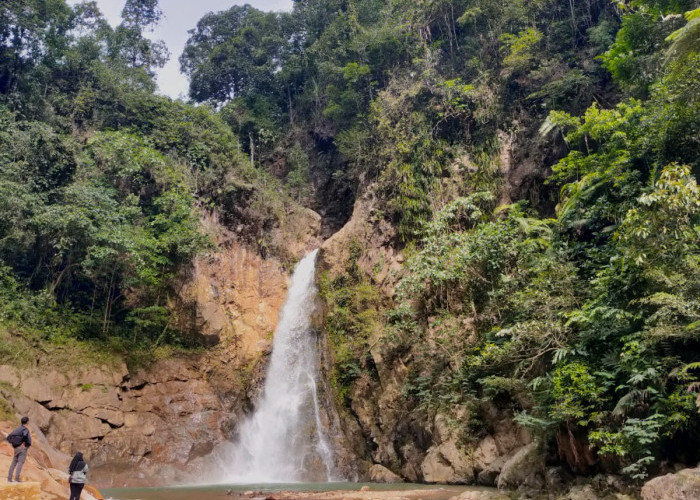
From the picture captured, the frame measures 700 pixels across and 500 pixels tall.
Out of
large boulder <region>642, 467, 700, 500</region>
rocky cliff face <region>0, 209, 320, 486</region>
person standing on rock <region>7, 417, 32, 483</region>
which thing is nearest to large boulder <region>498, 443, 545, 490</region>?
large boulder <region>642, 467, 700, 500</region>

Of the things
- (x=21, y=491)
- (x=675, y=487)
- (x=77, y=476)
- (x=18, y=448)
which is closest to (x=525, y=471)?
(x=675, y=487)

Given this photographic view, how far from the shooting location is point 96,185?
22.1 meters

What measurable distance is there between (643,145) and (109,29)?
3060cm

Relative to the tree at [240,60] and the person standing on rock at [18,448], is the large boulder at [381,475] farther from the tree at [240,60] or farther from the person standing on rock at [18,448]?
the tree at [240,60]

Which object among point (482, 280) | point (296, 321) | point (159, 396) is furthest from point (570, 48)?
point (159, 396)

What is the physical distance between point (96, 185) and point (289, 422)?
1308 centimetres

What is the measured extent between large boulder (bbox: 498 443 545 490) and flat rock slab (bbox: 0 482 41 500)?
9008mm

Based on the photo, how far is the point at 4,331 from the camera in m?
18.0

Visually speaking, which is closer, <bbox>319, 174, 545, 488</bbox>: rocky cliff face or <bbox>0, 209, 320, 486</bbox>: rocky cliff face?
<bbox>319, 174, 545, 488</bbox>: rocky cliff face

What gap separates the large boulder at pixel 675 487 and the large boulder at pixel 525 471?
11.5ft

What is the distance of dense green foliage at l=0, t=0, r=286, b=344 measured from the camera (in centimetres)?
1953

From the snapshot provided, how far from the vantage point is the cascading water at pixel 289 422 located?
710 inches

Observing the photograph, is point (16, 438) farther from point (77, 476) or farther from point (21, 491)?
point (21, 491)

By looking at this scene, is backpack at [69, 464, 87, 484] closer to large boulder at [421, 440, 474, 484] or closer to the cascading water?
large boulder at [421, 440, 474, 484]
